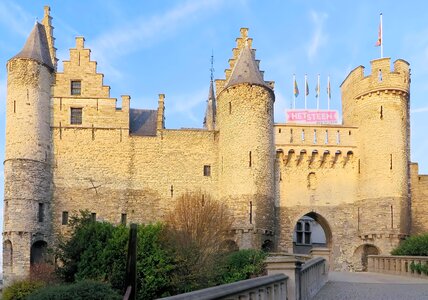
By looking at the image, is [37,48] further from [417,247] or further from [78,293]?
[417,247]

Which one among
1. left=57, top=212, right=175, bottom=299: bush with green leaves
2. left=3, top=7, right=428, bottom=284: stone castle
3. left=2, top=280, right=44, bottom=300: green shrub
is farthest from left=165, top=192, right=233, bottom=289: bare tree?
left=2, top=280, right=44, bottom=300: green shrub

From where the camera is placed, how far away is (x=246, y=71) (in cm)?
3375

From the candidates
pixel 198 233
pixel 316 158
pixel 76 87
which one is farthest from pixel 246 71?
pixel 198 233

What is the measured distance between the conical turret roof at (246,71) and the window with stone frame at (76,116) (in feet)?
29.3

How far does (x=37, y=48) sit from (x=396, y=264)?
23104 mm

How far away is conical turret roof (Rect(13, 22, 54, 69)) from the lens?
108 ft

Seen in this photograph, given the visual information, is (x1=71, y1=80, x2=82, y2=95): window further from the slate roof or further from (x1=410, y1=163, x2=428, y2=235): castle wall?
(x1=410, y1=163, x2=428, y2=235): castle wall

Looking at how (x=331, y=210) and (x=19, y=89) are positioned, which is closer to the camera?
(x=19, y=89)

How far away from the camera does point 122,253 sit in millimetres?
23172

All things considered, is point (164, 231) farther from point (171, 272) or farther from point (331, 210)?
point (331, 210)

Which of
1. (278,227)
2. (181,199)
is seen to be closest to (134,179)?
(181,199)

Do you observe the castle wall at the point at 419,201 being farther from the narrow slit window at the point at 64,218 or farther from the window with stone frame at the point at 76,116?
the window with stone frame at the point at 76,116

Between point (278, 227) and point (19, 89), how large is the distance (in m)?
16.9

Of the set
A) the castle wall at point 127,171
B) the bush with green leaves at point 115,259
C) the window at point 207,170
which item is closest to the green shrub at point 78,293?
the bush with green leaves at point 115,259
